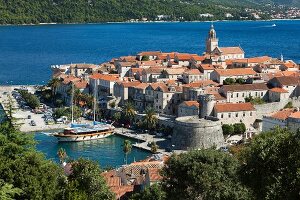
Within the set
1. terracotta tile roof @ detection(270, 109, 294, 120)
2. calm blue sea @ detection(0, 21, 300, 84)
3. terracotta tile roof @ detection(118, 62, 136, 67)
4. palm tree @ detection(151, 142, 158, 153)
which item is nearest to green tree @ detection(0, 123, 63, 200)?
palm tree @ detection(151, 142, 158, 153)

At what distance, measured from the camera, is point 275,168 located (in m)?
18.6

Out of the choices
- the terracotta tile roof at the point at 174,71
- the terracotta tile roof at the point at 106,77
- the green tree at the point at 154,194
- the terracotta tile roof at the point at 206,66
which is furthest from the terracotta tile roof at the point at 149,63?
the green tree at the point at 154,194

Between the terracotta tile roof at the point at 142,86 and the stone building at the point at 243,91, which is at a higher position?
the stone building at the point at 243,91

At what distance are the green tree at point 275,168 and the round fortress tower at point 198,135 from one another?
81.3ft

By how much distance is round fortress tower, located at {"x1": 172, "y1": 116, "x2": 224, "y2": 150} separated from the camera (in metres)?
44.9

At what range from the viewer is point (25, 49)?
136625mm

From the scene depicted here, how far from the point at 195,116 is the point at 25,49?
307 ft

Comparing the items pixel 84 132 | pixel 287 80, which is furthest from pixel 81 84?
pixel 287 80

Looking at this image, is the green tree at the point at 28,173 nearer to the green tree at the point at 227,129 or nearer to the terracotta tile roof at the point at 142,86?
the green tree at the point at 227,129

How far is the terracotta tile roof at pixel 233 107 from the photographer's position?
157 ft

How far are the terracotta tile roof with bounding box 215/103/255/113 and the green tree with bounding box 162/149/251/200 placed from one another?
980 inches

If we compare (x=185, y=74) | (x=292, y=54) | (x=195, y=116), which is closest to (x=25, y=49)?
(x=292, y=54)

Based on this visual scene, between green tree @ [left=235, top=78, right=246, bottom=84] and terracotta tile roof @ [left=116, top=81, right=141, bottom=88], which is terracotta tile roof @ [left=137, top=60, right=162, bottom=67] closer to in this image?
terracotta tile roof @ [left=116, top=81, right=141, bottom=88]

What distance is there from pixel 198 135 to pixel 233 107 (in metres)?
4.99
